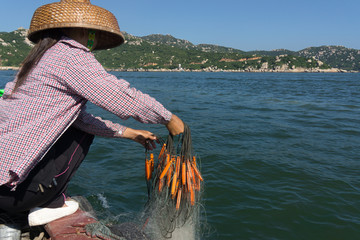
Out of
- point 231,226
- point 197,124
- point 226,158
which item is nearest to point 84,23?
point 231,226

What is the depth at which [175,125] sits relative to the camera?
80.9 inches

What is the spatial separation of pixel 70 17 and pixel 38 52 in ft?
1.01

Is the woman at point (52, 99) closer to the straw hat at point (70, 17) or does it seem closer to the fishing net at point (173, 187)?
the straw hat at point (70, 17)

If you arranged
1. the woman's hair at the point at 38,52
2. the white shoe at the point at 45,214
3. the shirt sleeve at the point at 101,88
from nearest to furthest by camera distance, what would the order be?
the shirt sleeve at the point at 101,88
the woman's hair at the point at 38,52
the white shoe at the point at 45,214

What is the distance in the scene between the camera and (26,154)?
1.69 meters

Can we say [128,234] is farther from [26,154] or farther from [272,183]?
[272,183]

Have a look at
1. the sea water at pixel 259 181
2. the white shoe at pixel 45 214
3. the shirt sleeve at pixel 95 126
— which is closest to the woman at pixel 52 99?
the white shoe at pixel 45 214

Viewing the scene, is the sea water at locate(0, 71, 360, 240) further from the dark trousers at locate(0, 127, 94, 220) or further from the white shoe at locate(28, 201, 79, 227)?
the dark trousers at locate(0, 127, 94, 220)

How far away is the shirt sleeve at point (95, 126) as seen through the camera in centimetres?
246

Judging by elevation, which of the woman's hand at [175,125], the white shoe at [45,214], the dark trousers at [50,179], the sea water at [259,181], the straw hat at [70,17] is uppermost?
the straw hat at [70,17]

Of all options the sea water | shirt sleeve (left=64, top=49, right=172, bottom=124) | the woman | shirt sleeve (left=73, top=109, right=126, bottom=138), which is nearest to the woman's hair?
the woman

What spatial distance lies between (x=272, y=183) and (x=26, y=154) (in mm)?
4981

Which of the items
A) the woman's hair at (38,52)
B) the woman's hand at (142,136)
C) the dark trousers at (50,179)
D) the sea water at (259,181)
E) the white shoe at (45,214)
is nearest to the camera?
the woman's hair at (38,52)

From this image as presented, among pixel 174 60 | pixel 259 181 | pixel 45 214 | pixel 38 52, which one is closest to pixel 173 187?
pixel 45 214
